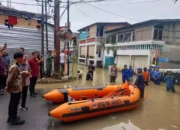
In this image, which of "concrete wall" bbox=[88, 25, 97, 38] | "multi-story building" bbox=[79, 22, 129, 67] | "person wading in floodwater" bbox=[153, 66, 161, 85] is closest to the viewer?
"person wading in floodwater" bbox=[153, 66, 161, 85]

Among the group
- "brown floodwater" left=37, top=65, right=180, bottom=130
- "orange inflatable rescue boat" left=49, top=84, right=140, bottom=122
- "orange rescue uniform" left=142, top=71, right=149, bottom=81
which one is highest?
"orange rescue uniform" left=142, top=71, right=149, bottom=81

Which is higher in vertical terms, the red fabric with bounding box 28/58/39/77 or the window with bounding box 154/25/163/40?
the window with bounding box 154/25/163/40

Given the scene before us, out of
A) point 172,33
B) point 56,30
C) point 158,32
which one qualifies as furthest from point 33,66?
point 172,33

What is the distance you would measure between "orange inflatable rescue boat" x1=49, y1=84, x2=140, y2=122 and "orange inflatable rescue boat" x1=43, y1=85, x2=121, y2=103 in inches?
44.6

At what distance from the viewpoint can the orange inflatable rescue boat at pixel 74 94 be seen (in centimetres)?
616

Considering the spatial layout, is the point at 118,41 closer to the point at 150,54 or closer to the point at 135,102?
the point at 150,54

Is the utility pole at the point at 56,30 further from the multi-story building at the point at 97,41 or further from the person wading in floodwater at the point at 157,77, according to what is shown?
the multi-story building at the point at 97,41

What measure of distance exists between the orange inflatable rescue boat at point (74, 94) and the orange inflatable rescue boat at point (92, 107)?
1.13 meters

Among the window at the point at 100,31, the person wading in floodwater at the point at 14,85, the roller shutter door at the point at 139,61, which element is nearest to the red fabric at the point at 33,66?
the person wading in floodwater at the point at 14,85

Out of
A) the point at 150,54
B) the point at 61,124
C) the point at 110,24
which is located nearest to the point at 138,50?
the point at 150,54

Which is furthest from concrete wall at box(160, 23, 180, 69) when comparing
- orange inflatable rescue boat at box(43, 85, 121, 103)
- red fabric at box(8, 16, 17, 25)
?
red fabric at box(8, 16, 17, 25)

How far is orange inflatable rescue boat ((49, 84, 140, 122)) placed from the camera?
4615mm

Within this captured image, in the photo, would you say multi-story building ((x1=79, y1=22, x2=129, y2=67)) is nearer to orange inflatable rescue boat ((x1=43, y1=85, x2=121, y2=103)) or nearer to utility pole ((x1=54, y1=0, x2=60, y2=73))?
utility pole ((x1=54, y1=0, x2=60, y2=73))

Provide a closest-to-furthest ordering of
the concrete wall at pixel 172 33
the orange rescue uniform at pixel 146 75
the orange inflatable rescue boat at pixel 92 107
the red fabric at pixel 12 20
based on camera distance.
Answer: the orange inflatable rescue boat at pixel 92 107, the red fabric at pixel 12 20, the orange rescue uniform at pixel 146 75, the concrete wall at pixel 172 33
